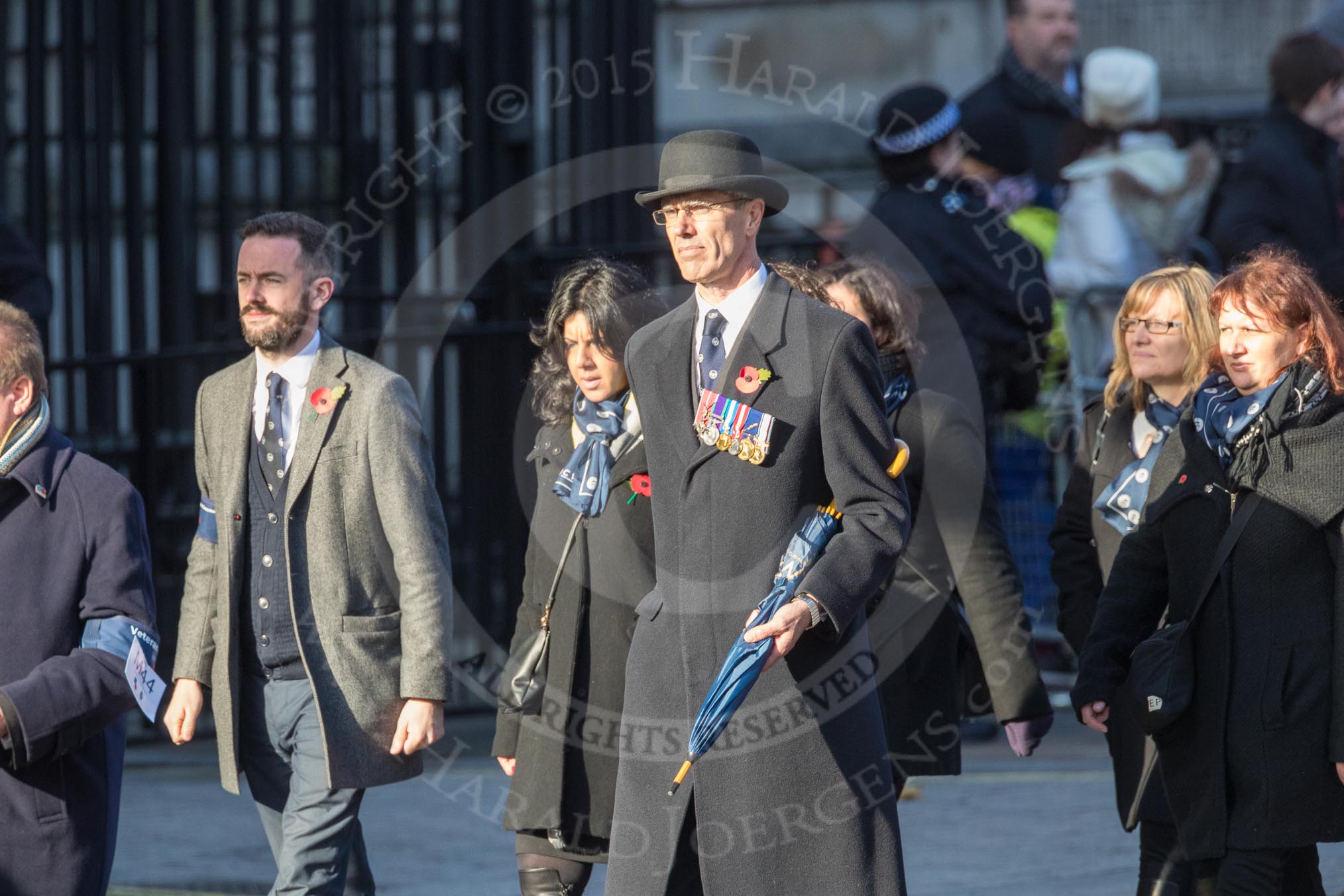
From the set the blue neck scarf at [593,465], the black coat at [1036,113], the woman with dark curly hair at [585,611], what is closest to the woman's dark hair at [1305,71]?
the black coat at [1036,113]

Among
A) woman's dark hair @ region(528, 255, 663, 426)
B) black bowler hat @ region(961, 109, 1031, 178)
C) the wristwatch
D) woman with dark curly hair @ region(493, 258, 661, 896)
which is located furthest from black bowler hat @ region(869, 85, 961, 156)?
the wristwatch

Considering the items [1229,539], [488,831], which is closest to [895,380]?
[1229,539]

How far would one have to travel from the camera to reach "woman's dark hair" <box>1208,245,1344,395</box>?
4789mm

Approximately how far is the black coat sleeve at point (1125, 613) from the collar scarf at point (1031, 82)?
6298 mm

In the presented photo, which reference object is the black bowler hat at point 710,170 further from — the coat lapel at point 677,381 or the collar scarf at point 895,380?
the collar scarf at point 895,380

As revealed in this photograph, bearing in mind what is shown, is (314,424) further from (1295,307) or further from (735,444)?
(1295,307)

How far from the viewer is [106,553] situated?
4.34 metres

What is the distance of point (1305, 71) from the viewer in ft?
29.4

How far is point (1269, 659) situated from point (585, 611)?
5.35 feet

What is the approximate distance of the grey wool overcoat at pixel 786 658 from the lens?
4090 millimetres

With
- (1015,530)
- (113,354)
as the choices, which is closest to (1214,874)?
(1015,530)

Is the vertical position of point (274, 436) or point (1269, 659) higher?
point (274, 436)

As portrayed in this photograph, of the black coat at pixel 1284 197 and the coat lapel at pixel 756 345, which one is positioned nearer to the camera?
the coat lapel at pixel 756 345

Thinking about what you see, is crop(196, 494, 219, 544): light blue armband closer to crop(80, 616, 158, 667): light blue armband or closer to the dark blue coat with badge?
the dark blue coat with badge
